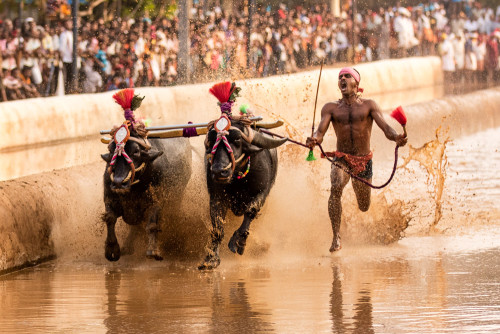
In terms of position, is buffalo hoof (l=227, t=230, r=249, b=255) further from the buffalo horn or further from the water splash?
the water splash

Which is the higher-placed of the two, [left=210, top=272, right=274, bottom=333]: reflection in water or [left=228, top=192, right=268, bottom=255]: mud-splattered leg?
[left=228, top=192, right=268, bottom=255]: mud-splattered leg

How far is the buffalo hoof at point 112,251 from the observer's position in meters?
11.6

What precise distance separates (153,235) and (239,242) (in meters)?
0.77

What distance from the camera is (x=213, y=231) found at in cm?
1143

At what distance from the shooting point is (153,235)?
37.9 feet

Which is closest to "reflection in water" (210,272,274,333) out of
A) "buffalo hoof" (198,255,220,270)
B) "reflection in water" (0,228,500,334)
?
"reflection in water" (0,228,500,334)

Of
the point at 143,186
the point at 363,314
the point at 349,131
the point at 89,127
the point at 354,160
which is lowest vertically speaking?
the point at 363,314

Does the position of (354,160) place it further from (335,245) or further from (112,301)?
(112,301)

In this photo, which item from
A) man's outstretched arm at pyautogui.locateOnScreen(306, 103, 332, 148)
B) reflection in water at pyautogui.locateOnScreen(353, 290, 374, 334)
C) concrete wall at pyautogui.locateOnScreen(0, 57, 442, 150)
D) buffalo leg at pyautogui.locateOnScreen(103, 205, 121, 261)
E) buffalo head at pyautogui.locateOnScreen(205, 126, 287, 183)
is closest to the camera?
reflection in water at pyautogui.locateOnScreen(353, 290, 374, 334)

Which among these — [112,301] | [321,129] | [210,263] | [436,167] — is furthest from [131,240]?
[436,167]

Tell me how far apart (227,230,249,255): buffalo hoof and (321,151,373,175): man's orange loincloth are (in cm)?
136

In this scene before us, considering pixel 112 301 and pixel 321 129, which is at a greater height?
pixel 321 129

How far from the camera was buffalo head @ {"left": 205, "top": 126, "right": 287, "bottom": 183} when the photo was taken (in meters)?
11.1

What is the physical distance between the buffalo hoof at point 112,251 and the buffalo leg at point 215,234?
84 cm
